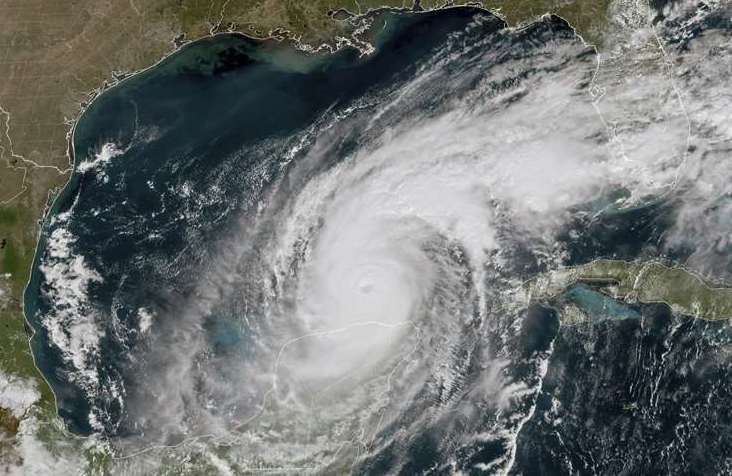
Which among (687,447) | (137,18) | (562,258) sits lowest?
(687,447)

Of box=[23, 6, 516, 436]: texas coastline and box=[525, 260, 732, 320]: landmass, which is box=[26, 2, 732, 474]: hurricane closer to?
box=[23, 6, 516, 436]: texas coastline

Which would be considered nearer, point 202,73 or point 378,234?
point 378,234

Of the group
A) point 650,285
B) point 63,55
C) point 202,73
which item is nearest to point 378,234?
point 202,73

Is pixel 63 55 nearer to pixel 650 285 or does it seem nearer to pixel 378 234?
pixel 378 234

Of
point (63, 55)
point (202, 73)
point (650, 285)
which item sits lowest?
point (650, 285)

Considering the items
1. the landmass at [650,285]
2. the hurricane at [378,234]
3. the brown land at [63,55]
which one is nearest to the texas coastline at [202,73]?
the hurricane at [378,234]

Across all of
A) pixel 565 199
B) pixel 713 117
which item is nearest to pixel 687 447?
pixel 565 199

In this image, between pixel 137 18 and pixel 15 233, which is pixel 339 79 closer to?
pixel 137 18

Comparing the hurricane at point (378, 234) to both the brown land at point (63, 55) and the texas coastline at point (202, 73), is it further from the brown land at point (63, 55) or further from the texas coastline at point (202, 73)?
the brown land at point (63, 55)
